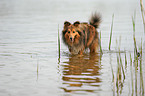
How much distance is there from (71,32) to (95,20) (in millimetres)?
1089

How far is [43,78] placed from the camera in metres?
6.82

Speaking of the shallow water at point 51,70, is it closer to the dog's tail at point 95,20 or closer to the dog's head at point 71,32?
the dog's head at point 71,32

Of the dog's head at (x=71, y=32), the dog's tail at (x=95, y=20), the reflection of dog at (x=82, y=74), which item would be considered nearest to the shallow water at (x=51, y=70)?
the reflection of dog at (x=82, y=74)

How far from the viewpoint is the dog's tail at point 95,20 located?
10109 mm

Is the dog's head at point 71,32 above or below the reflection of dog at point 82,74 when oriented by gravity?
above

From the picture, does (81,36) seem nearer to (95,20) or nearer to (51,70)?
(95,20)

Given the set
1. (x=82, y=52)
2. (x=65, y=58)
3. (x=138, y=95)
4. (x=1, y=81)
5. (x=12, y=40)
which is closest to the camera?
(x=138, y=95)

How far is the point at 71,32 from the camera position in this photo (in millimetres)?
9438

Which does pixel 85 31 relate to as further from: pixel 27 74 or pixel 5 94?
pixel 5 94

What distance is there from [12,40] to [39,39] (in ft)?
3.17

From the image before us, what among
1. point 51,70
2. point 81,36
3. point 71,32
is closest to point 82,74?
point 51,70

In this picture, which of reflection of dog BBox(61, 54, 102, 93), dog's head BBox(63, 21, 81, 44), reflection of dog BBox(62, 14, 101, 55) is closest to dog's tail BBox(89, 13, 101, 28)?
reflection of dog BBox(62, 14, 101, 55)

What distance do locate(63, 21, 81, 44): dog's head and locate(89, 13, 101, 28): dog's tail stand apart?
0.80m

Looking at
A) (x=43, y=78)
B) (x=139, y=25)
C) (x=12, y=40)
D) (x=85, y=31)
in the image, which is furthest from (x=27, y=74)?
(x=139, y=25)
